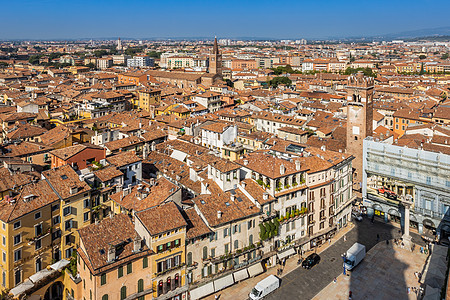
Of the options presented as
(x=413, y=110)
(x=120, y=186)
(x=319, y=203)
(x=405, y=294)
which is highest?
(x=413, y=110)

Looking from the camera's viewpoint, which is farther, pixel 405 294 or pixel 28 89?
pixel 28 89

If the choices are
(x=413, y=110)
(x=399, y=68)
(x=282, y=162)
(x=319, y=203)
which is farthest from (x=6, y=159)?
(x=399, y=68)

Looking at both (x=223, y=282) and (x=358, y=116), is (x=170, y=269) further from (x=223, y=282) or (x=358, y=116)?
(x=358, y=116)

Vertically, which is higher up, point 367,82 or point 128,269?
point 367,82

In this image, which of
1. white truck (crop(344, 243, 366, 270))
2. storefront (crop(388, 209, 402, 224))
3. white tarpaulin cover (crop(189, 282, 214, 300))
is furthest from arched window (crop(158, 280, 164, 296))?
storefront (crop(388, 209, 402, 224))

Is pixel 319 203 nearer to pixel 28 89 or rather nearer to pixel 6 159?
pixel 6 159

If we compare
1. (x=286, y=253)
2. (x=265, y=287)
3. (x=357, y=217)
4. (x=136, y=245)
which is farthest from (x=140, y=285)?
(x=357, y=217)
